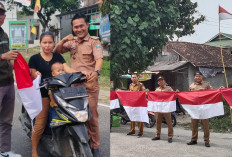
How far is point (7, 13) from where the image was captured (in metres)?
1.49

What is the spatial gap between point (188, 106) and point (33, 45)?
3.38 feet

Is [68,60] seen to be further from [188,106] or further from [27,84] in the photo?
[188,106]

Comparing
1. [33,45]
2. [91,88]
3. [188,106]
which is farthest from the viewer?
[188,106]

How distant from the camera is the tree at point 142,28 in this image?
4.83 ft

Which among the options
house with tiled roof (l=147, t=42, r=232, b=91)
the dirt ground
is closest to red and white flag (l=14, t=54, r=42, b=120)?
the dirt ground

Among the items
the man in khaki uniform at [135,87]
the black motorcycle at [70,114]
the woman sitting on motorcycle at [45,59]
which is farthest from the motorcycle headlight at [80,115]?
the man in khaki uniform at [135,87]

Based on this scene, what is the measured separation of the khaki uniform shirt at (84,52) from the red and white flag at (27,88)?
23 centimetres

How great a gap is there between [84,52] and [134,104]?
0.64 metres

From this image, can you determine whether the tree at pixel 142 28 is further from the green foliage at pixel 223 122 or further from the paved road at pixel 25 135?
the green foliage at pixel 223 122

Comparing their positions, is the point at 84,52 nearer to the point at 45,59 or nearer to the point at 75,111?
the point at 45,59

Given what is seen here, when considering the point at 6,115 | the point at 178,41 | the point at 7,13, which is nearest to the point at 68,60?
the point at 7,13

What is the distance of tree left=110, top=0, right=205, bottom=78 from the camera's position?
147cm

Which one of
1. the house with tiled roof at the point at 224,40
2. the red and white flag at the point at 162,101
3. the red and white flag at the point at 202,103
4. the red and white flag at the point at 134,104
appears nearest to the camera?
the house with tiled roof at the point at 224,40

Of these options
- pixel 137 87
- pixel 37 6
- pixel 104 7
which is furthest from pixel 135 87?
pixel 37 6
